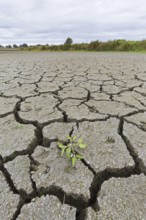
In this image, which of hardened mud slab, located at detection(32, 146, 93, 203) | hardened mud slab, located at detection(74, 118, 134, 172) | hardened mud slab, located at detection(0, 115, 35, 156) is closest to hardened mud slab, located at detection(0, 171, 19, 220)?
hardened mud slab, located at detection(32, 146, 93, 203)

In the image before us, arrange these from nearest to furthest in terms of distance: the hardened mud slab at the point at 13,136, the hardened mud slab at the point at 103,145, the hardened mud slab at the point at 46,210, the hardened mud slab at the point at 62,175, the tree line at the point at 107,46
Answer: the hardened mud slab at the point at 46,210
the hardened mud slab at the point at 62,175
the hardened mud slab at the point at 103,145
the hardened mud slab at the point at 13,136
the tree line at the point at 107,46

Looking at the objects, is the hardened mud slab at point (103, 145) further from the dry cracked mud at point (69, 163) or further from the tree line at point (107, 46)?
the tree line at point (107, 46)

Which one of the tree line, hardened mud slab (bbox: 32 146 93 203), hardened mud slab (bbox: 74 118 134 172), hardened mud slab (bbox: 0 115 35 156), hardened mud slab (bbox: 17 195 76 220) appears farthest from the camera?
the tree line

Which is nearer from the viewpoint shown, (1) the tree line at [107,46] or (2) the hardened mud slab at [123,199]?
(2) the hardened mud slab at [123,199]

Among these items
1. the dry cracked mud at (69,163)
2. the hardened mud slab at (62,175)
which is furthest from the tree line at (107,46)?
the hardened mud slab at (62,175)

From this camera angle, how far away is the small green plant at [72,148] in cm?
101

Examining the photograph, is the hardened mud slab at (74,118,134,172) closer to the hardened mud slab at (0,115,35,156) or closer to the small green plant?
the small green plant

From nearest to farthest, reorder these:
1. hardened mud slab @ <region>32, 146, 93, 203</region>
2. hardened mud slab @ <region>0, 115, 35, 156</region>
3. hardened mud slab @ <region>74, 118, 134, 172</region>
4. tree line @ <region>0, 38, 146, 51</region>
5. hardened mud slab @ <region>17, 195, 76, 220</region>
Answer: hardened mud slab @ <region>17, 195, 76, 220</region>, hardened mud slab @ <region>32, 146, 93, 203</region>, hardened mud slab @ <region>74, 118, 134, 172</region>, hardened mud slab @ <region>0, 115, 35, 156</region>, tree line @ <region>0, 38, 146, 51</region>

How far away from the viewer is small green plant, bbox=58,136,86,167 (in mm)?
1010

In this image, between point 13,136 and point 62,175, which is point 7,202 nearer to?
point 62,175

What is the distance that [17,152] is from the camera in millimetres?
1081

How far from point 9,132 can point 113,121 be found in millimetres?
862

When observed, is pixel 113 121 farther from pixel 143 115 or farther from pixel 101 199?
pixel 101 199

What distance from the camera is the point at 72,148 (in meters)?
1.09
